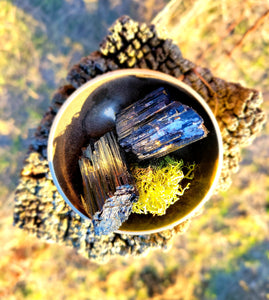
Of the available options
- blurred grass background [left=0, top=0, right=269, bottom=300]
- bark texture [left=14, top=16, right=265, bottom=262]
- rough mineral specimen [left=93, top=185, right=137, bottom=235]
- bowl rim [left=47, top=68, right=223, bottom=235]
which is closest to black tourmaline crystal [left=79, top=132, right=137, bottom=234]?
rough mineral specimen [left=93, top=185, right=137, bottom=235]

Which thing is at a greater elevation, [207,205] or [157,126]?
[157,126]

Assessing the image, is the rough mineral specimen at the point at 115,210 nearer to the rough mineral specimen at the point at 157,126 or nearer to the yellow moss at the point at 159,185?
the yellow moss at the point at 159,185

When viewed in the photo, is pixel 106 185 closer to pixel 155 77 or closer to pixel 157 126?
pixel 157 126

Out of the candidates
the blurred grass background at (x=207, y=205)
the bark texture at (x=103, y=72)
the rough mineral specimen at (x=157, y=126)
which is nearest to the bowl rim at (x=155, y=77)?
the rough mineral specimen at (x=157, y=126)

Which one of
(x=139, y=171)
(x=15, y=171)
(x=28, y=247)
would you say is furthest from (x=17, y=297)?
(x=139, y=171)

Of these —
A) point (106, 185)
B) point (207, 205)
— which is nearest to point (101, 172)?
point (106, 185)

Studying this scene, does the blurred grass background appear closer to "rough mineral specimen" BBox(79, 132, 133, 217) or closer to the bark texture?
the bark texture

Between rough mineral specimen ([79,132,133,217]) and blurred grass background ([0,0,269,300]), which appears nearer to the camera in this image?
rough mineral specimen ([79,132,133,217])
